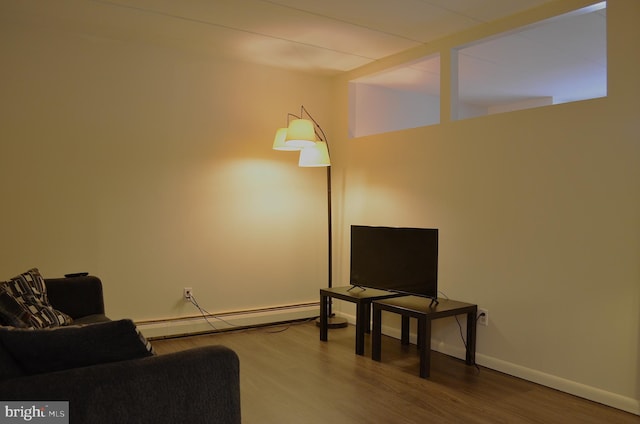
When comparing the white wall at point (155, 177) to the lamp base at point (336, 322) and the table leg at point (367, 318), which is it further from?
the table leg at point (367, 318)

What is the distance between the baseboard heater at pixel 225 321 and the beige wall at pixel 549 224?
1.60 m

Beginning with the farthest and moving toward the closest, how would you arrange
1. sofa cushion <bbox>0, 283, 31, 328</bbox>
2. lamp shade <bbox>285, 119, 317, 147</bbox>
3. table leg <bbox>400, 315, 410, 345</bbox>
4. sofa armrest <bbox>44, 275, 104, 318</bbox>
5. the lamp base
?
the lamp base
table leg <bbox>400, 315, 410, 345</bbox>
lamp shade <bbox>285, 119, 317, 147</bbox>
sofa armrest <bbox>44, 275, 104, 318</bbox>
sofa cushion <bbox>0, 283, 31, 328</bbox>

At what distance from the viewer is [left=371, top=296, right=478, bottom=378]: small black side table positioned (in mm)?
3523

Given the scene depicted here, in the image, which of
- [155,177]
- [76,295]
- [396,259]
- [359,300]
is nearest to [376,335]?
[359,300]

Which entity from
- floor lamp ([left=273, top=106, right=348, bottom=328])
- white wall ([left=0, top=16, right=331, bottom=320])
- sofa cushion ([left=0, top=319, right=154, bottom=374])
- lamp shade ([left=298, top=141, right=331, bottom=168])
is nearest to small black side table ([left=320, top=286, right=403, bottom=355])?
floor lamp ([left=273, top=106, right=348, bottom=328])

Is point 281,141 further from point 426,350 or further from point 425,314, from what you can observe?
point 426,350

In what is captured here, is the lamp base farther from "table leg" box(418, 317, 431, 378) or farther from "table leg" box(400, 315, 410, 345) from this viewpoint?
"table leg" box(418, 317, 431, 378)

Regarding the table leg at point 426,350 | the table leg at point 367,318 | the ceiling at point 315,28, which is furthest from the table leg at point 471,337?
the ceiling at point 315,28

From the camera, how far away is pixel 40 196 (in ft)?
13.1

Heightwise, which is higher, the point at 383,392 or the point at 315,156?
the point at 315,156

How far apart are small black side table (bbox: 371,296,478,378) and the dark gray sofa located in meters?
2.03

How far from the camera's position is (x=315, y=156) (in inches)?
185

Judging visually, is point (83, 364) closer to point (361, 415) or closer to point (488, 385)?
point (361, 415)

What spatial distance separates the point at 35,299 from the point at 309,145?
250 centimetres
